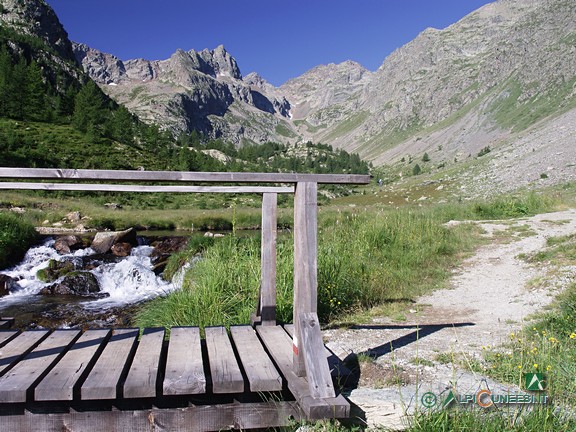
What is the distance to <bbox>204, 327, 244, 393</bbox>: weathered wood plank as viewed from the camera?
11.9 ft

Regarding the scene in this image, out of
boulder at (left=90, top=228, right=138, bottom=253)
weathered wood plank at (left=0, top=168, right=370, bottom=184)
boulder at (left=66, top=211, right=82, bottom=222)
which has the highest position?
boulder at (left=66, top=211, right=82, bottom=222)

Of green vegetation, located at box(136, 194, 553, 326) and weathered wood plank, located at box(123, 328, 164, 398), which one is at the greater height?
green vegetation, located at box(136, 194, 553, 326)

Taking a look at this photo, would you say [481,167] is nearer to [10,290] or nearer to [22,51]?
[10,290]

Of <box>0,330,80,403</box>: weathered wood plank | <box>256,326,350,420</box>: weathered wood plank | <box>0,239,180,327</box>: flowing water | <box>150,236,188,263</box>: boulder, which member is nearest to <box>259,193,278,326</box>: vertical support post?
<box>256,326,350,420</box>: weathered wood plank

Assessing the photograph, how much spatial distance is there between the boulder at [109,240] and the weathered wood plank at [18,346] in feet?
52.3

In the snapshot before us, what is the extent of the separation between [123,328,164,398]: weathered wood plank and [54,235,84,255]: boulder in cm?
1613

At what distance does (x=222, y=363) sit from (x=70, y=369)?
4.19ft

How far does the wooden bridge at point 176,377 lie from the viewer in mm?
3445

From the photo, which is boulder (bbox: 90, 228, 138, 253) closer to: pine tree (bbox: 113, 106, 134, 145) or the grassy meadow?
the grassy meadow

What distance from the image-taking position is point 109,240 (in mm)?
20656

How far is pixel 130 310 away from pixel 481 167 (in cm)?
5121

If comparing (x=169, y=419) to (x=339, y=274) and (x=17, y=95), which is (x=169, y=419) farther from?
(x=17, y=95)

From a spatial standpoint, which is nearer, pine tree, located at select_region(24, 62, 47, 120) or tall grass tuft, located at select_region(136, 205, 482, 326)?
tall grass tuft, located at select_region(136, 205, 482, 326)

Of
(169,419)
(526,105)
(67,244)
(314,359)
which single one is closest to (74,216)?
(67,244)
